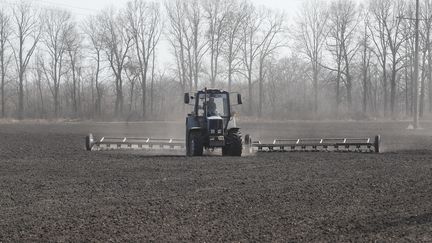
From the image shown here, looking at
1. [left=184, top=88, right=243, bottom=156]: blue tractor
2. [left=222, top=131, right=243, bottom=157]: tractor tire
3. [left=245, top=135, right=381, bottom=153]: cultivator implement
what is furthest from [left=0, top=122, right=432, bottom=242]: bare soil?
[left=245, top=135, right=381, bottom=153]: cultivator implement

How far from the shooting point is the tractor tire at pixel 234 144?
66.5 ft

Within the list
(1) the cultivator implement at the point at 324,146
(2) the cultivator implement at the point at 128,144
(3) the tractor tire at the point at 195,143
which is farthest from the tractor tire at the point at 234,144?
(2) the cultivator implement at the point at 128,144

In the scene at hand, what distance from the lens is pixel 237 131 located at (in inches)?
803

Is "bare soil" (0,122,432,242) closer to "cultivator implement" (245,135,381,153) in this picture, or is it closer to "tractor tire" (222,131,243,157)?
"tractor tire" (222,131,243,157)

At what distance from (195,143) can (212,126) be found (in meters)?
0.84

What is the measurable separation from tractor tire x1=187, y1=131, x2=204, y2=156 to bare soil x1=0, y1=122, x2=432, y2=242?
1.78m

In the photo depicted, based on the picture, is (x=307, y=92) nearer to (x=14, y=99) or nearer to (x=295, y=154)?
(x=14, y=99)

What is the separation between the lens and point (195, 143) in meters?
20.2

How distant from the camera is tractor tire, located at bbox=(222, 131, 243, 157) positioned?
20.3 m

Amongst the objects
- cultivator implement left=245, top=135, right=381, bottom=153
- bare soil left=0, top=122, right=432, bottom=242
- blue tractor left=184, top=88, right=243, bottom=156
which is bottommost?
bare soil left=0, top=122, right=432, bottom=242

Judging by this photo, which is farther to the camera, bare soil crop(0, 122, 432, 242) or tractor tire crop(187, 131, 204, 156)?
tractor tire crop(187, 131, 204, 156)

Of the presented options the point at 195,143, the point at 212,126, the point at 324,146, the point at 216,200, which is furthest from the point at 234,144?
the point at 216,200

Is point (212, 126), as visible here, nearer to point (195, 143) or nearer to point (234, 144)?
point (195, 143)

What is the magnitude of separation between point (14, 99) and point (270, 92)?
33.4 meters
